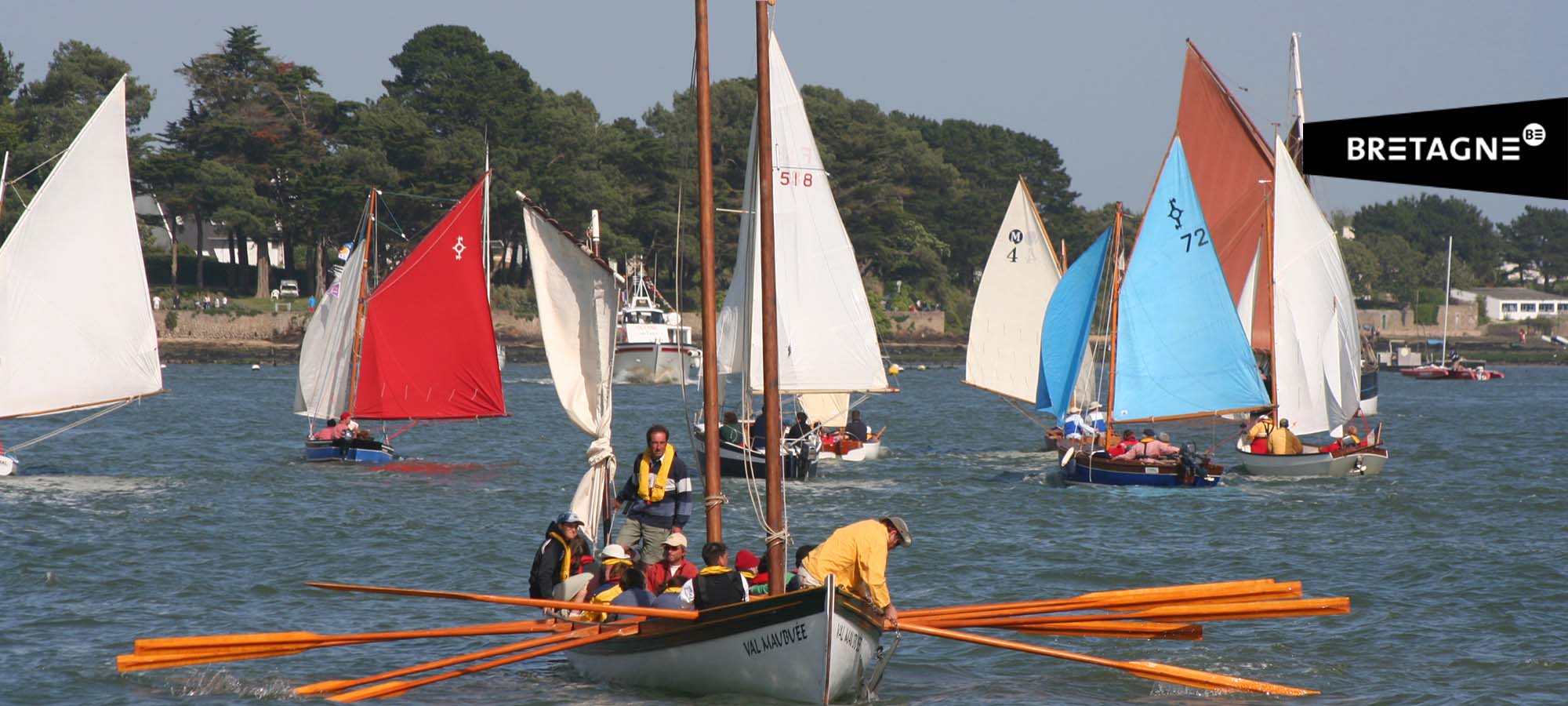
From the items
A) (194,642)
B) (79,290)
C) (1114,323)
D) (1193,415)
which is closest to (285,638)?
(194,642)

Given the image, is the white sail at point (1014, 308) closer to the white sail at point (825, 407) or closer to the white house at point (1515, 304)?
the white sail at point (825, 407)

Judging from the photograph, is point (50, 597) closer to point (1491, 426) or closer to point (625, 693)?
point (625, 693)

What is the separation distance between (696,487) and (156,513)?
13765 mm

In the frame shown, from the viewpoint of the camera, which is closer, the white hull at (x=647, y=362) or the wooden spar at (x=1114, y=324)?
the wooden spar at (x=1114, y=324)

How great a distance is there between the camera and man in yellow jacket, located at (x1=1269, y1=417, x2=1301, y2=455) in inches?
1660

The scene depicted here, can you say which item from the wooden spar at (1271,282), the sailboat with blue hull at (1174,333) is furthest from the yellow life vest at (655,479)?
the wooden spar at (1271,282)

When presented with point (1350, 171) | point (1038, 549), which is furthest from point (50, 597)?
point (1350, 171)

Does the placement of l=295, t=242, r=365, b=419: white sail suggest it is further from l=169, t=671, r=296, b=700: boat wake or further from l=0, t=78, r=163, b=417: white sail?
l=169, t=671, r=296, b=700: boat wake

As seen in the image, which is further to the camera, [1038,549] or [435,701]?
[1038,549]

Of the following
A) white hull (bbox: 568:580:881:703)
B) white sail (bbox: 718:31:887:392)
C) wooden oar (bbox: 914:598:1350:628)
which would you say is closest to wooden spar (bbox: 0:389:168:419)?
white sail (bbox: 718:31:887:392)

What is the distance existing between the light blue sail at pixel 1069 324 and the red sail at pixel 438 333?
14.4 metres

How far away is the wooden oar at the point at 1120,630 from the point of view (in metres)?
18.2

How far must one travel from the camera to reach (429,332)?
42.4 meters

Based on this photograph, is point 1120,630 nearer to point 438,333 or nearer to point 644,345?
point 438,333
